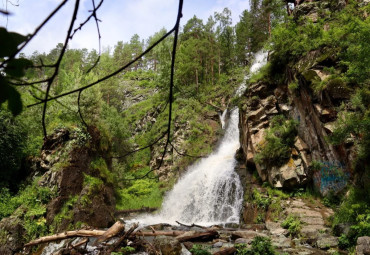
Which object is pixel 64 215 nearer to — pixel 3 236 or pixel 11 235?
pixel 11 235

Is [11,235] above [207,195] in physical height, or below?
above

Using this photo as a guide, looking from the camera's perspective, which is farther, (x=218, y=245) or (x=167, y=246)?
(x=218, y=245)

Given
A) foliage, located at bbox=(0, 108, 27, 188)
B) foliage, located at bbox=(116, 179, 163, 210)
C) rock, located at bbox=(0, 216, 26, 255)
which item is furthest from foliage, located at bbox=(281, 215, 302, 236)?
foliage, located at bbox=(0, 108, 27, 188)

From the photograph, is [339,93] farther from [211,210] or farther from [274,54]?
[211,210]

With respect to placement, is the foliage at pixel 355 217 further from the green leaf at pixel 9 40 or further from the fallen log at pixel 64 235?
the green leaf at pixel 9 40

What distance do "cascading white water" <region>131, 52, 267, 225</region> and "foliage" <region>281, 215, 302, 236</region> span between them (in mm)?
3747

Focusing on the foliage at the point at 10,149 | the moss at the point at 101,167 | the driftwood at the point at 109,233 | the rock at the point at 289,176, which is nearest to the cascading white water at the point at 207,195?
the rock at the point at 289,176

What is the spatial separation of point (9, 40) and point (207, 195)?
15909 millimetres

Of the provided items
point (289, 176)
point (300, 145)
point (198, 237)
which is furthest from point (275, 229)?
point (300, 145)

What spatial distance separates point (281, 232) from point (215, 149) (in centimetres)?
1240

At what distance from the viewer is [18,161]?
12.3m

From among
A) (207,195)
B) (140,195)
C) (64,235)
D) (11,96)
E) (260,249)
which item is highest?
(11,96)

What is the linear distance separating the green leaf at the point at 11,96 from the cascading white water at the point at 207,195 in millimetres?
13809

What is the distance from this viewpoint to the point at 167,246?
727 centimetres
